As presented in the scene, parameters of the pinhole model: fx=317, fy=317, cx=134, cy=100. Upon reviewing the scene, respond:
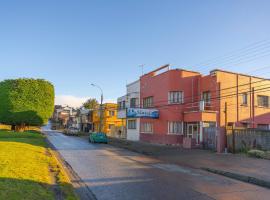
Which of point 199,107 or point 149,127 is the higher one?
point 199,107

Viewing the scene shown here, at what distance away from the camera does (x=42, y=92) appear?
54469 mm

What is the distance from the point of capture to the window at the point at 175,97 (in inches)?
1332

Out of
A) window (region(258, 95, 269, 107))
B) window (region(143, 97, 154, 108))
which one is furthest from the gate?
window (region(143, 97, 154, 108))

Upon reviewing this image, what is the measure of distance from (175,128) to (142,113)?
3.93m

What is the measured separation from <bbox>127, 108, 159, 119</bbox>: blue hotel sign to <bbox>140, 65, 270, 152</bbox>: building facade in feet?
2.30

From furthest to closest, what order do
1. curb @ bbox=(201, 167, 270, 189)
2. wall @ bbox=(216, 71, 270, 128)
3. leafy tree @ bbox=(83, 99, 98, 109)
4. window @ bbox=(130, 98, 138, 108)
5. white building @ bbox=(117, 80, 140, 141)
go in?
leafy tree @ bbox=(83, 99, 98, 109) → window @ bbox=(130, 98, 138, 108) → white building @ bbox=(117, 80, 140, 141) → wall @ bbox=(216, 71, 270, 128) → curb @ bbox=(201, 167, 270, 189)

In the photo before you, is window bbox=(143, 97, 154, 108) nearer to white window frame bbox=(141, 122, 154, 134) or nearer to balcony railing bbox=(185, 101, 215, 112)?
white window frame bbox=(141, 122, 154, 134)

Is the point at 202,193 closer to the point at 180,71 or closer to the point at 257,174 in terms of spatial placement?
the point at 257,174

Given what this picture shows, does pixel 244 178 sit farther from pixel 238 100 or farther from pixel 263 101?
pixel 263 101

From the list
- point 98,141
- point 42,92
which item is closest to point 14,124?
point 42,92

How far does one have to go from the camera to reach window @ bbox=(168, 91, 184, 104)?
1332 inches

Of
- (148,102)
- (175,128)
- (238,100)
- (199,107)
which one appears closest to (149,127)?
(148,102)

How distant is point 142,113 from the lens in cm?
3444

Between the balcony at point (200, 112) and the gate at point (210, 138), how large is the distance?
5.37ft
